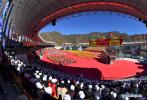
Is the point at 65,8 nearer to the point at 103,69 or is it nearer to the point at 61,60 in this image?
the point at 61,60

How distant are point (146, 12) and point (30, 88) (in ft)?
131

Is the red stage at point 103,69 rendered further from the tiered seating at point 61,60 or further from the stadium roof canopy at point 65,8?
the stadium roof canopy at point 65,8

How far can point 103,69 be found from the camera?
52531mm

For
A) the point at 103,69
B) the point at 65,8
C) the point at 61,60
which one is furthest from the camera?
the point at 61,60

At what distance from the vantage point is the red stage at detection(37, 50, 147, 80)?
47.4 metres

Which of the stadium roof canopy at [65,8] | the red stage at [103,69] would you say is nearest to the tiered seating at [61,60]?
the red stage at [103,69]

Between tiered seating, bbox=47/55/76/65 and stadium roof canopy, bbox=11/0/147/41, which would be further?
tiered seating, bbox=47/55/76/65

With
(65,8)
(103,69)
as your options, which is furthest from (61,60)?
(65,8)

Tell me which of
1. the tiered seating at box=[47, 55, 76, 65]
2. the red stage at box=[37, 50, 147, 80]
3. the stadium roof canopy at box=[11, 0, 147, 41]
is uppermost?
the stadium roof canopy at box=[11, 0, 147, 41]

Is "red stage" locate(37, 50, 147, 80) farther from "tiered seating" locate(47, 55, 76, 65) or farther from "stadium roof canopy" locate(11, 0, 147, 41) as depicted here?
"stadium roof canopy" locate(11, 0, 147, 41)

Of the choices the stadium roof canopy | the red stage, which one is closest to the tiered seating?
the red stage

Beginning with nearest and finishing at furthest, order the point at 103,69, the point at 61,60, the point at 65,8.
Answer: the point at 103,69
the point at 65,8
the point at 61,60

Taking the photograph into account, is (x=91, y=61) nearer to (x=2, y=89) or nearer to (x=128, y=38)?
(x=128, y=38)

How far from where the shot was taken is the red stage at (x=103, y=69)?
47.4 meters
